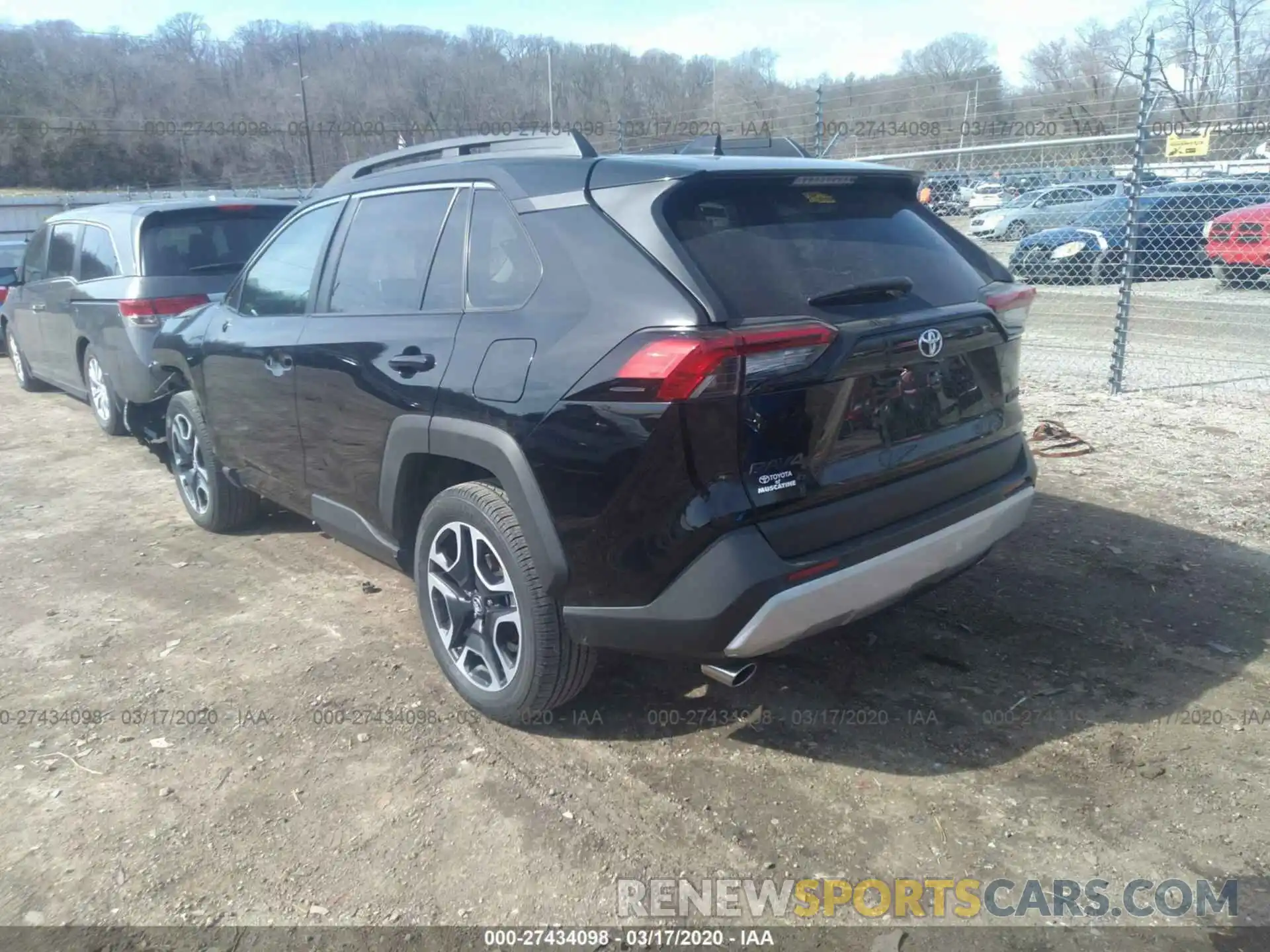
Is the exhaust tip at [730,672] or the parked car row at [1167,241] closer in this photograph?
the exhaust tip at [730,672]

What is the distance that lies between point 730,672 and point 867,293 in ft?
3.95

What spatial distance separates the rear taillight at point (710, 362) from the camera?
98.0 inches

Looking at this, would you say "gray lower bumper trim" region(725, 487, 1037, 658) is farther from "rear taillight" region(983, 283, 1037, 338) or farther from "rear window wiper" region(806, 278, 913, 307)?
"rear window wiper" region(806, 278, 913, 307)

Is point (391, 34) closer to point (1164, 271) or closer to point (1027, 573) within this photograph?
point (1164, 271)

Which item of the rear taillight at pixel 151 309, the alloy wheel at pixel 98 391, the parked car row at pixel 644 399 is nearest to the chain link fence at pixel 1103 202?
the parked car row at pixel 644 399

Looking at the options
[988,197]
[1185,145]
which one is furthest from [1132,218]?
[988,197]

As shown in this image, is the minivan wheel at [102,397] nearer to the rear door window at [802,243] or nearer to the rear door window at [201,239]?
the rear door window at [201,239]

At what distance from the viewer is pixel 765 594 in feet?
8.51

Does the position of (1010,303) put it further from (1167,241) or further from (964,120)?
(1167,241)

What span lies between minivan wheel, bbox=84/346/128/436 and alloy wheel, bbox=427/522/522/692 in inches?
202

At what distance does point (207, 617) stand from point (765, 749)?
8.69 ft

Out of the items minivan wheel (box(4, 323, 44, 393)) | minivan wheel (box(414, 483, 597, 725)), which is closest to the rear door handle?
minivan wheel (box(414, 483, 597, 725))

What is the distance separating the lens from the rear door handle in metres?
3.24

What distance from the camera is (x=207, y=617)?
14.1 ft
